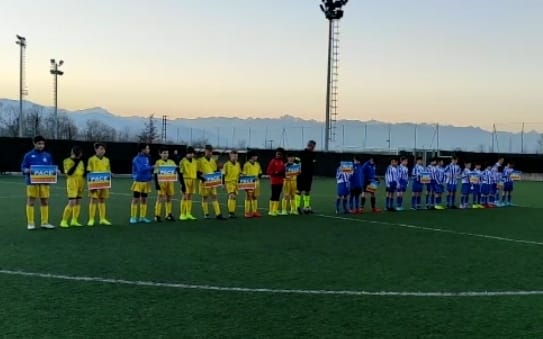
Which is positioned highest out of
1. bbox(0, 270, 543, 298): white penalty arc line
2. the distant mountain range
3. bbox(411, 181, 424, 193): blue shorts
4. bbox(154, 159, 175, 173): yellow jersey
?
the distant mountain range

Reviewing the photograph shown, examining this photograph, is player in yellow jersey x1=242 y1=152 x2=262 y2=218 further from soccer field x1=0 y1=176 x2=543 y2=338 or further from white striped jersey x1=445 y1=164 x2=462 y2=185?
white striped jersey x1=445 y1=164 x2=462 y2=185

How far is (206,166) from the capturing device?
582 inches

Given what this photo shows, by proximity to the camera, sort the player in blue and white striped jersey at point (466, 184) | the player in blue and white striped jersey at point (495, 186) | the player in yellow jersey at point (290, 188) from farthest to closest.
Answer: the player in blue and white striped jersey at point (495, 186)
the player in blue and white striped jersey at point (466, 184)
the player in yellow jersey at point (290, 188)

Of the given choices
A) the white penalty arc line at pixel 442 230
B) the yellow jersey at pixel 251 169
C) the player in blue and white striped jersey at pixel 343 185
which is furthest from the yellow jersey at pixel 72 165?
the player in blue and white striped jersey at pixel 343 185

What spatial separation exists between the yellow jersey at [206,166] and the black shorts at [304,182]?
247 cm

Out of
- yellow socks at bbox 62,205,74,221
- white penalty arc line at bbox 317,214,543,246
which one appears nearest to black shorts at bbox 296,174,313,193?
white penalty arc line at bbox 317,214,543,246

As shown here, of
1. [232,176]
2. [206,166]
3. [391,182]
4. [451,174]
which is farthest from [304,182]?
[451,174]

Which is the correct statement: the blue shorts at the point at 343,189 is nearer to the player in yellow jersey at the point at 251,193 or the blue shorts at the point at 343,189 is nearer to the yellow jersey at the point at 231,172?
the player in yellow jersey at the point at 251,193

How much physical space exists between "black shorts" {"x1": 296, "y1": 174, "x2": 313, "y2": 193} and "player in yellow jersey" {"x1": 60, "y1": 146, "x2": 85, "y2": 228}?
5.83 metres

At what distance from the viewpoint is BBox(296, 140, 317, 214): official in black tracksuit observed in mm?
16281

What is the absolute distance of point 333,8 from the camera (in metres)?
39.5

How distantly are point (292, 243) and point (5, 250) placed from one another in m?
4.72

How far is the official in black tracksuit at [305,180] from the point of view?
16.3 metres

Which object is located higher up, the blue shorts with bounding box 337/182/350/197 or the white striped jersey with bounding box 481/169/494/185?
the white striped jersey with bounding box 481/169/494/185
